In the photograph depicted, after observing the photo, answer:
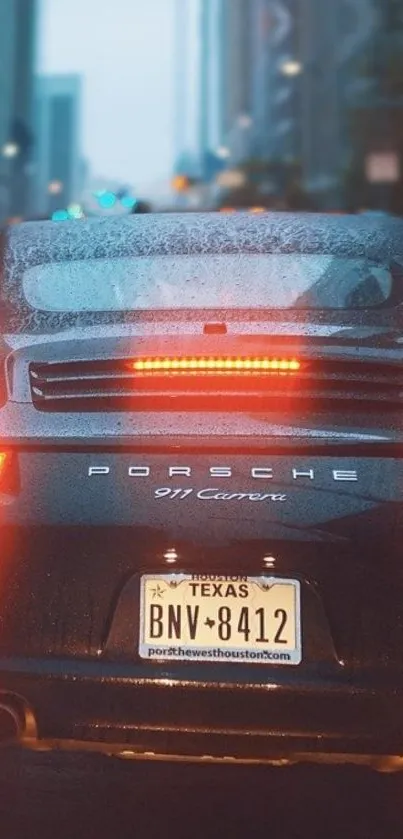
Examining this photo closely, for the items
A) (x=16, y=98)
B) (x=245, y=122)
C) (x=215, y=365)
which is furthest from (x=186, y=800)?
(x=16, y=98)

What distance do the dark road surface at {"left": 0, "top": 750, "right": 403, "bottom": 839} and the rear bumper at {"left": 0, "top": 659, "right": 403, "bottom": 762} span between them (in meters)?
0.59

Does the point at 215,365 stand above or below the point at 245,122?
above

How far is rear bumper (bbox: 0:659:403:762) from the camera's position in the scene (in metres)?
3.25

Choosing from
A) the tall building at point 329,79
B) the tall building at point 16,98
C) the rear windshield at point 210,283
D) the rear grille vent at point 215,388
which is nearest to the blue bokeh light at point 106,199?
the rear windshield at point 210,283

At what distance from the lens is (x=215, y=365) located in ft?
11.9

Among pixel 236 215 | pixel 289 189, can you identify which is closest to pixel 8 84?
pixel 289 189

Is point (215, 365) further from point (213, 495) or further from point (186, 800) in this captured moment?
point (186, 800)

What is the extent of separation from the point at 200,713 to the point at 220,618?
0.74 ft

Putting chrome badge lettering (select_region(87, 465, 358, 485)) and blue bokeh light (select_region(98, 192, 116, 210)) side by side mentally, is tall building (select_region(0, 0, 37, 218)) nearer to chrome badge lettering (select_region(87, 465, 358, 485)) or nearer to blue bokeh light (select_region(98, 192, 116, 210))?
blue bokeh light (select_region(98, 192, 116, 210))

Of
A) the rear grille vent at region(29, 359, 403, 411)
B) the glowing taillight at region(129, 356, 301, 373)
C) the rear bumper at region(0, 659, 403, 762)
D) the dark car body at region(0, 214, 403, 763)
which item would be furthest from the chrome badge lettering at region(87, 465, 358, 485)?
the rear bumper at region(0, 659, 403, 762)

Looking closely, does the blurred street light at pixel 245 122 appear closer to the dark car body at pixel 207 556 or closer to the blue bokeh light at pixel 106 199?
the blue bokeh light at pixel 106 199

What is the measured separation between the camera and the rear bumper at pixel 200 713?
10.7 feet

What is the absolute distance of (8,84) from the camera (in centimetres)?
11819

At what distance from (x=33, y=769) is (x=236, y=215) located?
2040mm
